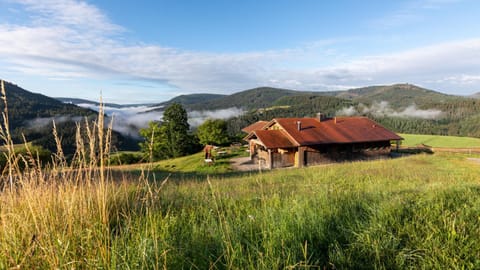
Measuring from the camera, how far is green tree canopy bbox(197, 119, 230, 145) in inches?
1700

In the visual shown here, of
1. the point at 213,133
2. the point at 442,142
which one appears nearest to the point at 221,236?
the point at 213,133

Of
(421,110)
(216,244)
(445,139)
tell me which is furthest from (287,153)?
(421,110)

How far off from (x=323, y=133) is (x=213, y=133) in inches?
872

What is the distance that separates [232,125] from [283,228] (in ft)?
317

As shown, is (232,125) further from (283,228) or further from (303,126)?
(283,228)

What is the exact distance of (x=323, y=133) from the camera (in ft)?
82.2

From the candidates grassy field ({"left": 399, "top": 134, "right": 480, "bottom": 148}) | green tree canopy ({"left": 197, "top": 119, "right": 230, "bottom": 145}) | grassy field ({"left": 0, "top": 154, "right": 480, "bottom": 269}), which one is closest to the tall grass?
grassy field ({"left": 0, "top": 154, "right": 480, "bottom": 269})

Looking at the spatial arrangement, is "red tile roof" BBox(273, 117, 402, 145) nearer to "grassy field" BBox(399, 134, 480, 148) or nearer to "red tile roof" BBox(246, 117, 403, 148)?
"red tile roof" BBox(246, 117, 403, 148)

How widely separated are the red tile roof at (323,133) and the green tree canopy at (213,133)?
16526 mm

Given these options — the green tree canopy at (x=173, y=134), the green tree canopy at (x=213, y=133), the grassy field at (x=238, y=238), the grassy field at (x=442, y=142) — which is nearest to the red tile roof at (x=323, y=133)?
the green tree canopy at (x=213, y=133)

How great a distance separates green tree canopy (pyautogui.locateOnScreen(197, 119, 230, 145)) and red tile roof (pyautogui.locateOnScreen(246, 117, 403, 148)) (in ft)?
54.2

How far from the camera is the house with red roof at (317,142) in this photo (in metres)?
23.3

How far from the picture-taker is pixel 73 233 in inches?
82.9

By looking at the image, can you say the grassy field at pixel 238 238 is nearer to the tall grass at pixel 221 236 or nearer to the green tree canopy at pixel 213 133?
the tall grass at pixel 221 236
